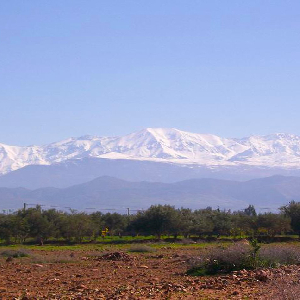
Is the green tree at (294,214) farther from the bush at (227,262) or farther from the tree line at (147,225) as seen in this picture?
the bush at (227,262)

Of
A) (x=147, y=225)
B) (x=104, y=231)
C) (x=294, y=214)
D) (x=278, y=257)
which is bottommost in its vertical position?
(x=278, y=257)

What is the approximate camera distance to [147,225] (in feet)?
215

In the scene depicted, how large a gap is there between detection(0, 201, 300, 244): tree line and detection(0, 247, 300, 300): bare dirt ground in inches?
1286

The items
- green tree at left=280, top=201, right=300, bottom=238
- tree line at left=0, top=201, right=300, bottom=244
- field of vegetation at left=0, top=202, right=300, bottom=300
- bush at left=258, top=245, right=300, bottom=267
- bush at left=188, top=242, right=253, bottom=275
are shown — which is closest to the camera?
field of vegetation at left=0, top=202, right=300, bottom=300

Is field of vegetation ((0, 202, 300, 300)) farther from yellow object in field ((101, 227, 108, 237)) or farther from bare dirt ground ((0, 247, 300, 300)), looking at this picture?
yellow object in field ((101, 227, 108, 237))

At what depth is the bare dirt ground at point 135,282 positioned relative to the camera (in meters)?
15.6

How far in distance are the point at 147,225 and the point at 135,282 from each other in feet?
153

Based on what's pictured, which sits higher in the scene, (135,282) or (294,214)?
(294,214)

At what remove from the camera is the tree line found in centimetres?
5922

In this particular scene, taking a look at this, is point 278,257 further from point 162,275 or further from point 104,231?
point 104,231

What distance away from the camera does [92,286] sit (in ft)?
59.8

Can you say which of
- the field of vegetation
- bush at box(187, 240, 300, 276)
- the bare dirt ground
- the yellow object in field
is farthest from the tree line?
bush at box(187, 240, 300, 276)

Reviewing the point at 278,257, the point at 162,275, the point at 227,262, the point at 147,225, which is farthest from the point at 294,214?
the point at 162,275

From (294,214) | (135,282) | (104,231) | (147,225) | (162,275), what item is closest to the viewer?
(135,282)
